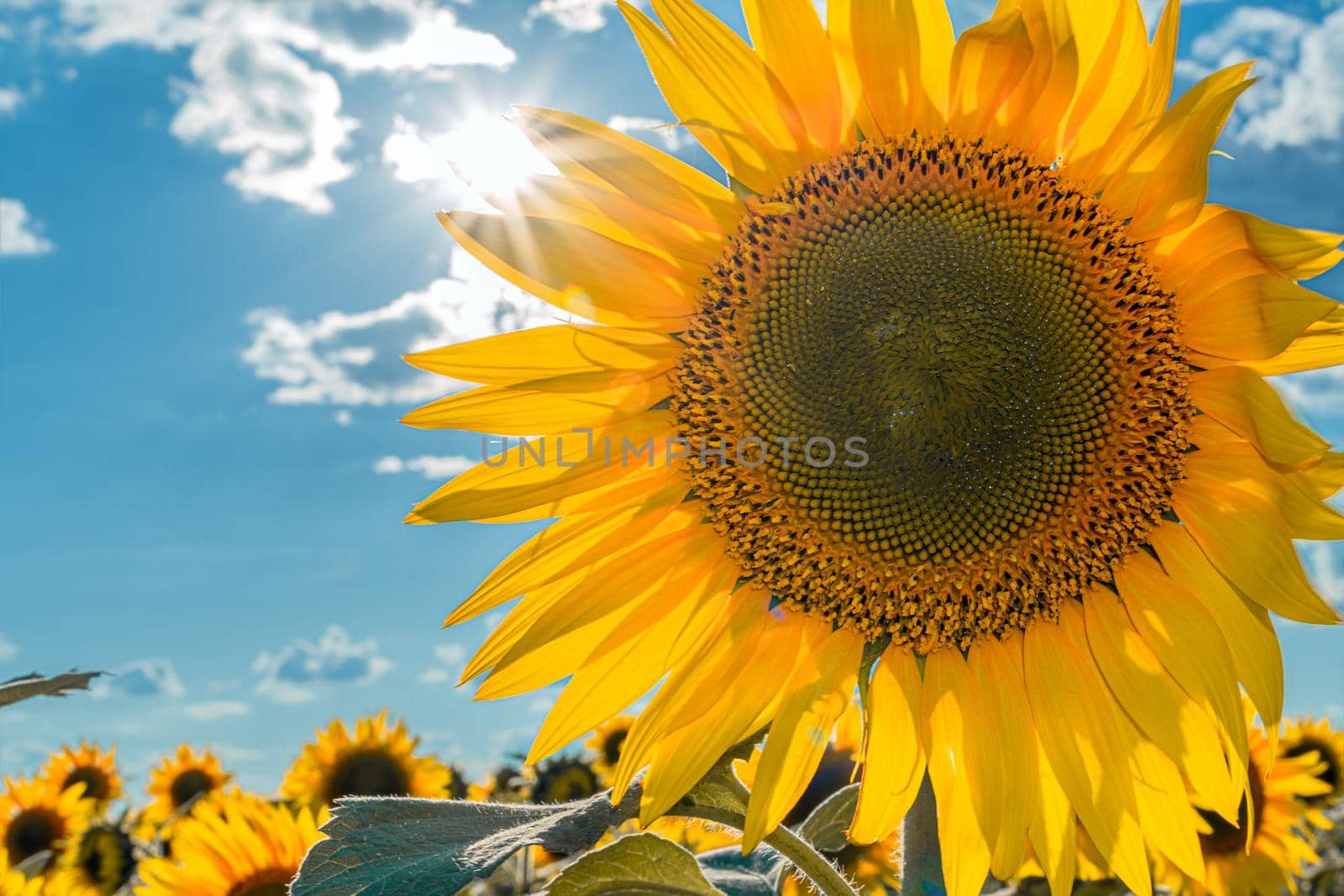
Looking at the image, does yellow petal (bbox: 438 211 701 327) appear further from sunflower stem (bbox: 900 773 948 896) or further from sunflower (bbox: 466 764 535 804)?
sunflower (bbox: 466 764 535 804)

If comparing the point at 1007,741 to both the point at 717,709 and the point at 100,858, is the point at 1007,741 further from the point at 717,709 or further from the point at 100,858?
the point at 100,858

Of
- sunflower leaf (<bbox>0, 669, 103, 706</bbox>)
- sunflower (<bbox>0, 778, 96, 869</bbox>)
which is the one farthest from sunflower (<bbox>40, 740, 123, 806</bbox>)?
sunflower leaf (<bbox>0, 669, 103, 706</bbox>)

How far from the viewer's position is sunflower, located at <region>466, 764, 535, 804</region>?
5.83 m

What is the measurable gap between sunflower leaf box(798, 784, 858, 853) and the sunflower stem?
1.55 ft

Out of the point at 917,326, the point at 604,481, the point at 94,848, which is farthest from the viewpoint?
the point at 94,848

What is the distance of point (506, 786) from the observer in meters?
6.67

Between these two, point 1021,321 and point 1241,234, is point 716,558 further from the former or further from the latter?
point 1241,234

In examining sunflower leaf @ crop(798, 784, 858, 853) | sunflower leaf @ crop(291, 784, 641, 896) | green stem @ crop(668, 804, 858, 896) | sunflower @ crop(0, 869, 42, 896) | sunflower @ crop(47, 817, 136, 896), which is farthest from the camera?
sunflower @ crop(47, 817, 136, 896)

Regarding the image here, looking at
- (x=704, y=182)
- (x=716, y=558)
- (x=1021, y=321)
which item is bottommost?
(x=716, y=558)

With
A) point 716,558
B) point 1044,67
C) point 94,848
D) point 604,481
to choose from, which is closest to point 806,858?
point 716,558

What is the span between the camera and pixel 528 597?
2732mm

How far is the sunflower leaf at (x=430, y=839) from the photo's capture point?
217 cm

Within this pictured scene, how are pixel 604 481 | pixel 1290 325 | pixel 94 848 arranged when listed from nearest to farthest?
pixel 1290 325
pixel 604 481
pixel 94 848

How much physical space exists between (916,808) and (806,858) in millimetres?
350
